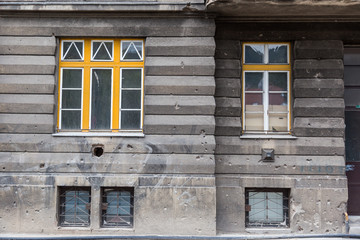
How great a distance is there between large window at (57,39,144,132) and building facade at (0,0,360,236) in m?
0.02

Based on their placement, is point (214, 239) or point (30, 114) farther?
point (30, 114)

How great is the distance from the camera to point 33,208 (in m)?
6.89

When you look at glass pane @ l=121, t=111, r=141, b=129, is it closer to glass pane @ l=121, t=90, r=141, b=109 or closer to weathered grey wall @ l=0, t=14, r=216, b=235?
glass pane @ l=121, t=90, r=141, b=109

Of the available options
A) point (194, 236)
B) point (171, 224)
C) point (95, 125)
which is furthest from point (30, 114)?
point (194, 236)

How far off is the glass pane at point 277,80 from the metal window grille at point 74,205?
4.19 meters

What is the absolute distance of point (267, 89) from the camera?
24.5ft

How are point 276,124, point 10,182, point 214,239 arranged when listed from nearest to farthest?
1. point 214,239
2. point 10,182
3. point 276,124

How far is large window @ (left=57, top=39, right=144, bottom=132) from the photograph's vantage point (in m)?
7.26

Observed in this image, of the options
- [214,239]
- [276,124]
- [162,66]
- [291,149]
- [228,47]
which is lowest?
[214,239]

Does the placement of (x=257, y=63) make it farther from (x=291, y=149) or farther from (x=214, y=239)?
(x=214, y=239)

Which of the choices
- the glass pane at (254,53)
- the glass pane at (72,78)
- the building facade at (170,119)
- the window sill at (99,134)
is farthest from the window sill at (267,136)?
the glass pane at (72,78)

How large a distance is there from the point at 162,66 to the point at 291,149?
299cm

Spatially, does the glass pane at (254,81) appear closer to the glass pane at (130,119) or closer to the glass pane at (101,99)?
the glass pane at (130,119)

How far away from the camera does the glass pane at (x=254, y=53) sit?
7527 mm
